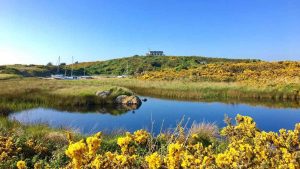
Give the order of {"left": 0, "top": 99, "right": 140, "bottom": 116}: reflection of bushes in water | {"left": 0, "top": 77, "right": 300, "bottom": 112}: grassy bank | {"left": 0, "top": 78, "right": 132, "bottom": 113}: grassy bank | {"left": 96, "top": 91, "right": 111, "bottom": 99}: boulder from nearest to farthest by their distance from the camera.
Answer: {"left": 0, "top": 99, "right": 140, "bottom": 116}: reflection of bushes in water < {"left": 0, "top": 78, "right": 132, "bottom": 113}: grassy bank < {"left": 0, "top": 77, "right": 300, "bottom": 112}: grassy bank < {"left": 96, "top": 91, "right": 111, "bottom": 99}: boulder

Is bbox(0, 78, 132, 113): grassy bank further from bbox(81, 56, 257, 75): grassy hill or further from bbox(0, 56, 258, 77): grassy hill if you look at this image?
bbox(81, 56, 257, 75): grassy hill

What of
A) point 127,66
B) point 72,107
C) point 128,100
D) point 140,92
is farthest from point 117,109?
point 127,66

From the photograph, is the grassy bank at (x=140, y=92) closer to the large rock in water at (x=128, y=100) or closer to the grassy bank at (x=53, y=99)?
the grassy bank at (x=53, y=99)

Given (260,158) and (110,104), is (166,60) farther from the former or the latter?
(260,158)

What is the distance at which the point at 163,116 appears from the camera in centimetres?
2041

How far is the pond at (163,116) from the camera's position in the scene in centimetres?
1688

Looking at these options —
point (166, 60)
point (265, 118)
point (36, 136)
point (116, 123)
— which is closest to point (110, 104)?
point (116, 123)

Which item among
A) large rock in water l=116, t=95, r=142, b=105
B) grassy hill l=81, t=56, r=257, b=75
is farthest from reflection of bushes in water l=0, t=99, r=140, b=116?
grassy hill l=81, t=56, r=257, b=75

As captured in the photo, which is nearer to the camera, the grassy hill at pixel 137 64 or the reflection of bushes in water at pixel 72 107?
the reflection of bushes in water at pixel 72 107

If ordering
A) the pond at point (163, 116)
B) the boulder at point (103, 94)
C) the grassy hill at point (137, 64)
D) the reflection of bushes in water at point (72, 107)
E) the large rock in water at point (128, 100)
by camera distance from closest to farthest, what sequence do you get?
the pond at point (163, 116) < the reflection of bushes in water at point (72, 107) < the large rock in water at point (128, 100) < the boulder at point (103, 94) < the grassy hill at point (137, 64)

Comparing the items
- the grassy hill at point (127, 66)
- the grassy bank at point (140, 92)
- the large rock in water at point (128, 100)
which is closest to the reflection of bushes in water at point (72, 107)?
the grassy bank at point (140, 92)

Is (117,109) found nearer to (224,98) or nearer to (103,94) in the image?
(103,94)

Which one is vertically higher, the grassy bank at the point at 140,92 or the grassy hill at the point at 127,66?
the grassy hill at the point at 127,66

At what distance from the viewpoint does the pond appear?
16.9 m
